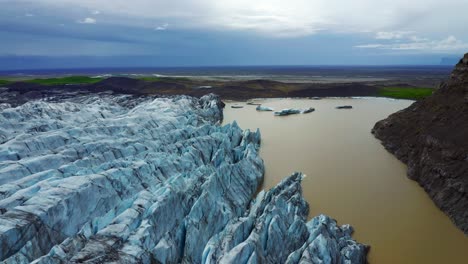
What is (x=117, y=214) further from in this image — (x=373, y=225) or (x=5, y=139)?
(x=5, y=139)

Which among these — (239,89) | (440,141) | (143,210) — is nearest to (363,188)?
(440,141)

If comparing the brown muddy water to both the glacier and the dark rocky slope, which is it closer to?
the dark rocky slope

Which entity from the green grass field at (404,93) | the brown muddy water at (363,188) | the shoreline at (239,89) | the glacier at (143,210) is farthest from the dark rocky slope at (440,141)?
the shoreline at (239,89)

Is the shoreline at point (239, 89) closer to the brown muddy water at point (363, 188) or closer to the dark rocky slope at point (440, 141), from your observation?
the brown muddy water at point (363, 188)

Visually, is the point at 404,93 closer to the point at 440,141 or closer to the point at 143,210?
the point at 440,141

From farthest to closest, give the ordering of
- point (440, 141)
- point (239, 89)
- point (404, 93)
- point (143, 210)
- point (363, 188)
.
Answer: point (239, 89) < point (404, 93) < point (440, 141) < point (363, 188) < point (143, 210)

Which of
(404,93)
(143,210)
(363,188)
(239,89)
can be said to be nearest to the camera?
(143,210)

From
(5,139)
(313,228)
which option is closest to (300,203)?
(313,228)
